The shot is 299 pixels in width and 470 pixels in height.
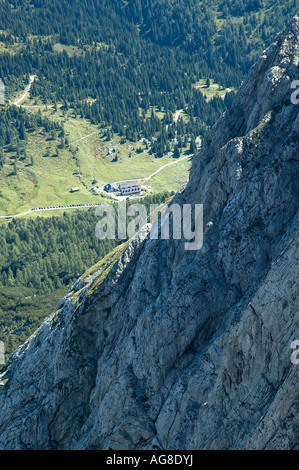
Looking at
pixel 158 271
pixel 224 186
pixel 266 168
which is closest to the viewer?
pixel 266 168

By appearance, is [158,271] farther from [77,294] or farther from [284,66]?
[284,66]

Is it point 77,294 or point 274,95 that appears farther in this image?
point 77,294

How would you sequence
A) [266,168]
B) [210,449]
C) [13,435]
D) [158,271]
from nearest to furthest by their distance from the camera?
[210,449] → [266,168] → [158,271] → [13,435]

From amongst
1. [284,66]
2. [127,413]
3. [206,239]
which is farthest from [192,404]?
[284,66]

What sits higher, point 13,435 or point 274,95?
point 274,95
